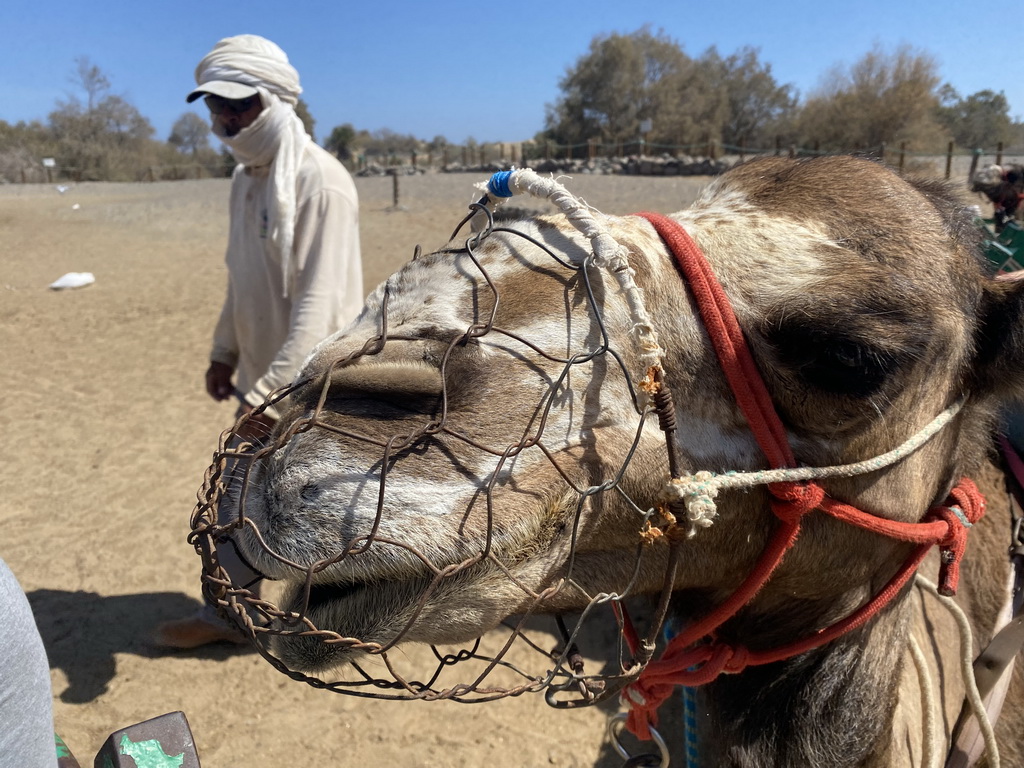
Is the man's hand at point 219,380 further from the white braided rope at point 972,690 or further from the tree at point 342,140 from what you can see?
the tree at point 342,140

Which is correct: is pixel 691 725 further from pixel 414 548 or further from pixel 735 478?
pixel 414 548

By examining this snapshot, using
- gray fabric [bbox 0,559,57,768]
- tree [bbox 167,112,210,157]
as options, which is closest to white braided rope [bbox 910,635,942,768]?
gray fabric [bbox 0,559,57,768]

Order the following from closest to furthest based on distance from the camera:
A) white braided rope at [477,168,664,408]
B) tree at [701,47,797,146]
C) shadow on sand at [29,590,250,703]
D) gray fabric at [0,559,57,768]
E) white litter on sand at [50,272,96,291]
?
gray fabric at [0,559,57,768] < white braided rope at [477,168,664,408] < shadow on sand at [29,590,250,703] < white litter on sand at [50,272,96,291] < tree at [701,47,797,146]

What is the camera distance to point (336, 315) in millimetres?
2963

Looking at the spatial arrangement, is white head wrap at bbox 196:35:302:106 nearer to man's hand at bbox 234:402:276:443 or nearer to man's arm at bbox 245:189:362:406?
man's arm at bbox 245:189:362:406

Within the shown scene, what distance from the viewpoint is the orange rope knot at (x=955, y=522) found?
62.8 inches

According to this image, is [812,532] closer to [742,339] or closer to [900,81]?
[742,339]

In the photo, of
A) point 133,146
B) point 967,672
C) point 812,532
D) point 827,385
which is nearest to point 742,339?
point 827,385

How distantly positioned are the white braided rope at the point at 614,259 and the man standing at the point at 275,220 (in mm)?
1644

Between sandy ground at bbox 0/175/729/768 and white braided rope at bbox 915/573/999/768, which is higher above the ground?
white braided rope at bbox 915/573/999/768

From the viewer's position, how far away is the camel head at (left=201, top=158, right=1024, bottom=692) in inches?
45.2

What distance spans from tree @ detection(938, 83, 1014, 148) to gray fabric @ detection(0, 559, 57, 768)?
36.5 m

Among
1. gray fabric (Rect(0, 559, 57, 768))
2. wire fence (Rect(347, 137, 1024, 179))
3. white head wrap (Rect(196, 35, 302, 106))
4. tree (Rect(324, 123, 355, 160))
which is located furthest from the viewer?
tree (Rect(324, 123, 355, 160))

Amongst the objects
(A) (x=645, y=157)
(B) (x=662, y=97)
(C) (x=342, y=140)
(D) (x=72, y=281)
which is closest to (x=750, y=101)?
(B) (x=662, y=97)
